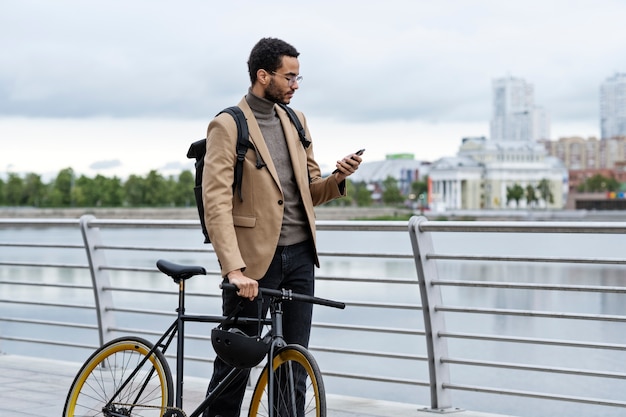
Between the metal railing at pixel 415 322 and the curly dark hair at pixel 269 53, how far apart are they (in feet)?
5.39

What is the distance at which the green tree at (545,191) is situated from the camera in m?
162

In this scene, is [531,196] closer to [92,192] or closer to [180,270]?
[92,192]

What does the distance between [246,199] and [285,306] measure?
0.42 meters

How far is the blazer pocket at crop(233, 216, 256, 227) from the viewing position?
390 cm

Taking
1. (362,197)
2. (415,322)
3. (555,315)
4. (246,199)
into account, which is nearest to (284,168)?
(246,199)

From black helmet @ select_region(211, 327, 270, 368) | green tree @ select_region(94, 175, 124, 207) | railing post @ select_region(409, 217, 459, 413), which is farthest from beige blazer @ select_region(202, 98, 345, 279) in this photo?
green tree @ select_region(94, 175, 124, 207)

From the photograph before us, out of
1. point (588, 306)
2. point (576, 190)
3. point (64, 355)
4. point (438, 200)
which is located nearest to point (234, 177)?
point (64, 355)

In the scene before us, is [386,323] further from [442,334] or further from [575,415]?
[442,334]

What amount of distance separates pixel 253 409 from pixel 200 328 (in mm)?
12692

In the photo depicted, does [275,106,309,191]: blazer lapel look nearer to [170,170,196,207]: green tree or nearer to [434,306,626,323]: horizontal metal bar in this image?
[434,306,626,323]: horizontal metal bar

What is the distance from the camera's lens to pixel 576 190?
178 metres

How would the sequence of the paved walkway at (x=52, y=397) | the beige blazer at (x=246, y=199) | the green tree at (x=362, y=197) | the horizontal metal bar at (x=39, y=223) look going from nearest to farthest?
the beige blazer at (x=246, y=199) < the paved walkway at (x=52, y=397) < the horizontal metal bar at (x=39, y=223) < the green tree at (x=362, y=197)

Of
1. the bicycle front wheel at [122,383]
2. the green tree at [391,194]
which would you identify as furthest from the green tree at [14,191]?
the bicycle front wheel at [122,383]

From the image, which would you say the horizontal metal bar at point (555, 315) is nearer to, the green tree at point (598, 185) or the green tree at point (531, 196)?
the green tree at point (531, 196)
